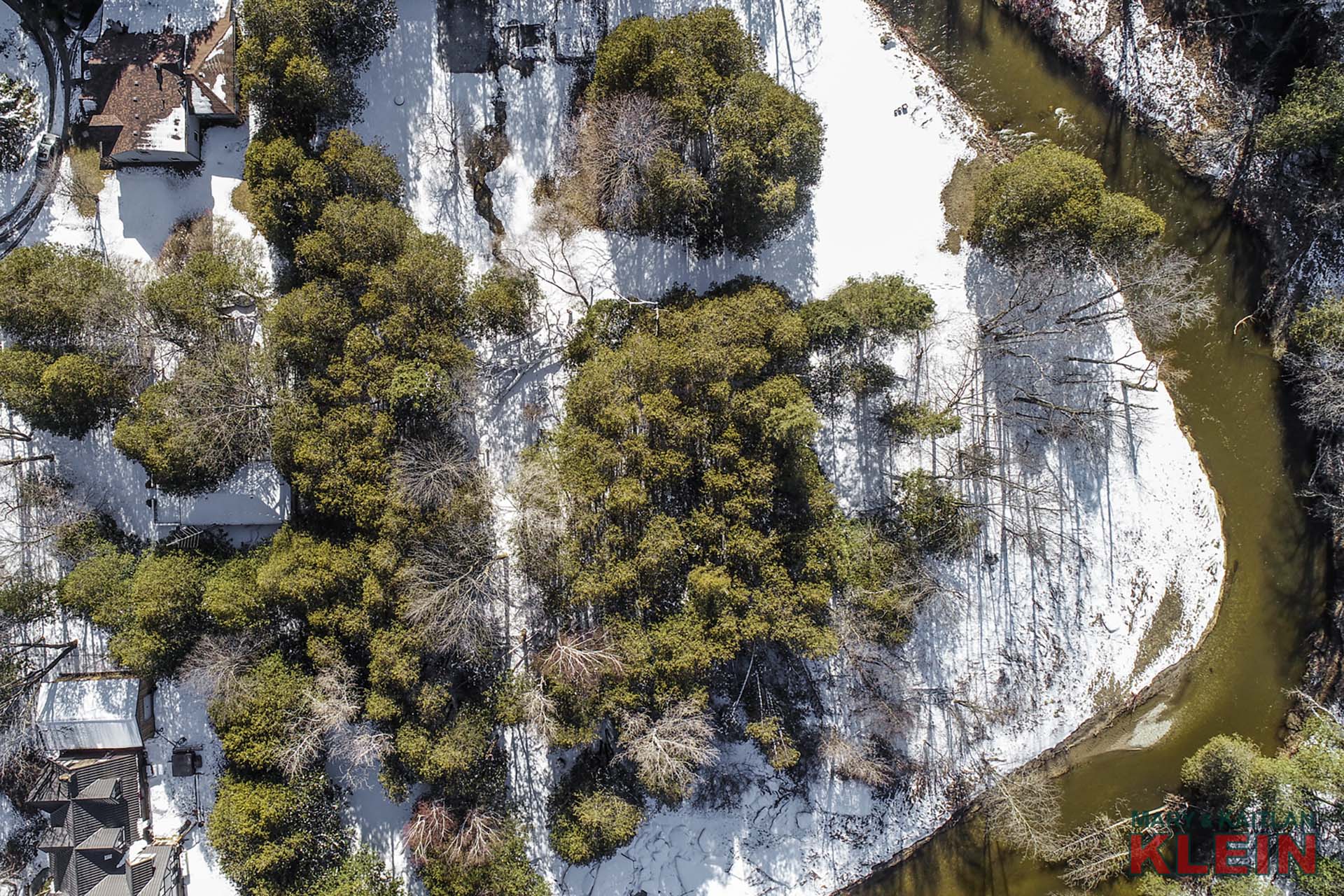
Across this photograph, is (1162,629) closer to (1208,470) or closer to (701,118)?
(1208,470)

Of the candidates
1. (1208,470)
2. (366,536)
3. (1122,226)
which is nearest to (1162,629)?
(1208,470)

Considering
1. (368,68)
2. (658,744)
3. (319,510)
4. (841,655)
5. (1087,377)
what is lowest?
(658,744)

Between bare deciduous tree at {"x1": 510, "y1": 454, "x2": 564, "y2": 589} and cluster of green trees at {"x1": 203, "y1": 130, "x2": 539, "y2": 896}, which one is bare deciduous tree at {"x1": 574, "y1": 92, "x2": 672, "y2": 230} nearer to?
cluster of green trees at {"x1": 203, "y1": 130, "x2": 539, "y2": 896}

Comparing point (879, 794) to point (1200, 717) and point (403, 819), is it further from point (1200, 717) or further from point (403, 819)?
point (403, 819)

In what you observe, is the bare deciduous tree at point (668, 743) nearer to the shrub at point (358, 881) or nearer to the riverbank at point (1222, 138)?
the shrub at point (358, 881)

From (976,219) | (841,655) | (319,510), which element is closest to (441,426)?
(319,510)
